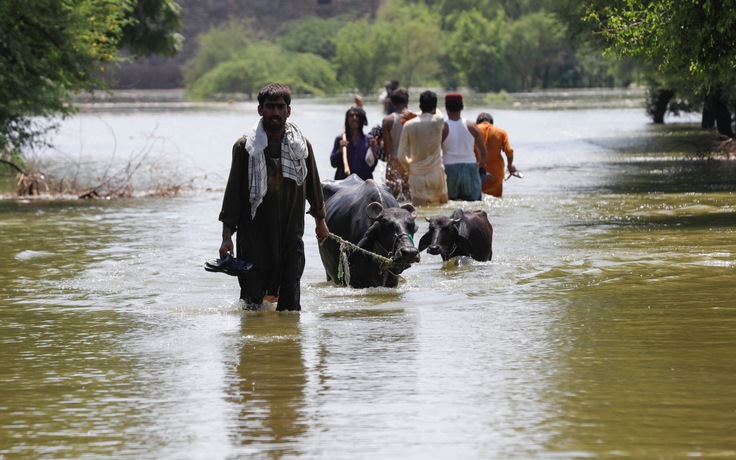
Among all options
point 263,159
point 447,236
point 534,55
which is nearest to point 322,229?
point 263,159

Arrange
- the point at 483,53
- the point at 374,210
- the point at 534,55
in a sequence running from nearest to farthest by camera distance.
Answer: the point at 374,210 → the point at 534,55 → the point at 483,53

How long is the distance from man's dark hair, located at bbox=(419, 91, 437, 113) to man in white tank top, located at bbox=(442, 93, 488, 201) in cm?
42

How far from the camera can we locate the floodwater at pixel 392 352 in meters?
6.71

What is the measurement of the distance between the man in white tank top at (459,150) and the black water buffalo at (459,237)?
164 inches

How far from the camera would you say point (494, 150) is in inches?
730

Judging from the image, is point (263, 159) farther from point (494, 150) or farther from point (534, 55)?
point (534, 55)

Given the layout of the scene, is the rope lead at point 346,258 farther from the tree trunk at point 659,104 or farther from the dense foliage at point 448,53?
the dense foliage at point 448,53

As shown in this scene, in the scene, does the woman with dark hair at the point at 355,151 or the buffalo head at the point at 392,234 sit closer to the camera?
the buffalo head at the point at 392,234

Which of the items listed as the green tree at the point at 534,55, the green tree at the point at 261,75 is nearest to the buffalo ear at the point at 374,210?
the green tree at the point at 534,55

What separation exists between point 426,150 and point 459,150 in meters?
0.56

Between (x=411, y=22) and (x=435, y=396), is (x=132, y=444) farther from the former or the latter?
(x=411, y=22)

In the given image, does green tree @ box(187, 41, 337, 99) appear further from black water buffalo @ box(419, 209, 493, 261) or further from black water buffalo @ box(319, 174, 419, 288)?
black water buffalo @ box(319, 174, 419, 288)

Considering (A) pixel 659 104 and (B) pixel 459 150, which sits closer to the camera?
(B) pixel 459 150

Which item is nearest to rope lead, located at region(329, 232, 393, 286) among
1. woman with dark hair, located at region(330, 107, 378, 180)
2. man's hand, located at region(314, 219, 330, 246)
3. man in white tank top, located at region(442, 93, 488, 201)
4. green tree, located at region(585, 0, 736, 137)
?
man's hand, located at region(314, 219, 330, 246)
